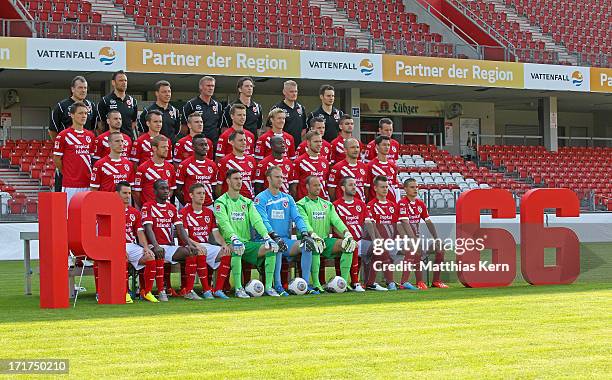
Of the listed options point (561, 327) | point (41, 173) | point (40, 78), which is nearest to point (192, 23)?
point (40, 78)

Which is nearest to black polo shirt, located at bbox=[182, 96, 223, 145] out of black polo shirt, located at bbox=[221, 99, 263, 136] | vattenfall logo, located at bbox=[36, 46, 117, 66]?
black polo shirt, located at bbox=[221, 99, 263, 136]

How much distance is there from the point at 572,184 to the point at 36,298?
65.2 feet

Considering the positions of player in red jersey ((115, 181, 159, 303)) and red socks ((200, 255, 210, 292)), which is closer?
player in red jersey ((115, 181, 159, 303))

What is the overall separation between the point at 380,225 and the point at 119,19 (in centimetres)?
1409

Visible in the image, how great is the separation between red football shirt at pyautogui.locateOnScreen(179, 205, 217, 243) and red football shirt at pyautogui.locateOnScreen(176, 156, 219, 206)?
1.19 ft

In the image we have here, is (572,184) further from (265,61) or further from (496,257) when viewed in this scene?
(496,257)

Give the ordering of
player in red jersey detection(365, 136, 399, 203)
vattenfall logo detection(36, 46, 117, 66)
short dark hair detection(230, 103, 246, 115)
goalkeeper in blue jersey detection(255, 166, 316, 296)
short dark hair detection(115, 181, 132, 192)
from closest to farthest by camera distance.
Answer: short dark hair detection(115, 181, 132, 192) → goalkeeper in blue jersey detection(255, 166, 316, 296) → short dark hair detection(230, 103, 246, 115) → player in red jersey detection(365, 136, 399, 203) → vattenfall logo detection(36, 46, 117, 66)

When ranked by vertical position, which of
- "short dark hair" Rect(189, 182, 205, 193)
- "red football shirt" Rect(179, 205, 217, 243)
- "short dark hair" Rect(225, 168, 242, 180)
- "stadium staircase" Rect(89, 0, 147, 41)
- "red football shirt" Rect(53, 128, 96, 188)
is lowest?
"red football shirt" Rect(179, 205, 217, 243)

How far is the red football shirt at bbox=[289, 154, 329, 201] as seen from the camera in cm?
1180

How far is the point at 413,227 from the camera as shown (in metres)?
11.9

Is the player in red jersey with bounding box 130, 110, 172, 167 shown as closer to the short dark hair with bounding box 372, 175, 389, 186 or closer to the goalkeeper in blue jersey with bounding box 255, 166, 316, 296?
the goalkeeper in blue jersey with bounding box 255, 166, 316, 296

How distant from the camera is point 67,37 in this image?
21.1 meters

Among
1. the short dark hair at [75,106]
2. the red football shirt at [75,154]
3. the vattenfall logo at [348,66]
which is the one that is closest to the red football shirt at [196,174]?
the red football shirt at [75,154]

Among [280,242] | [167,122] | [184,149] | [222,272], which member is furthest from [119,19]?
[280,242]
